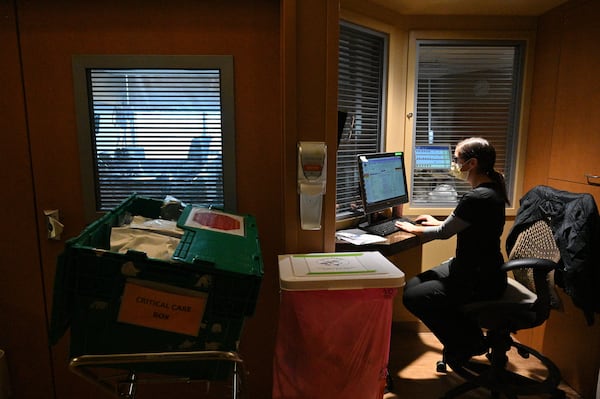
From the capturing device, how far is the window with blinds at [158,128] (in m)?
1.73

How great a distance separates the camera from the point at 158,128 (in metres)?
1.78

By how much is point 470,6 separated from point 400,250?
5.44 ft

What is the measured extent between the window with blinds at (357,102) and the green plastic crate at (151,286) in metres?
1.51

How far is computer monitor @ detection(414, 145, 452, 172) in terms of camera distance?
2.79 metres

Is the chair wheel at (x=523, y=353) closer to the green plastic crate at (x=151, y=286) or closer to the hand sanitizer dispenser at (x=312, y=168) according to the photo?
the hand sanitizer dispenser at (x=312, y=168)

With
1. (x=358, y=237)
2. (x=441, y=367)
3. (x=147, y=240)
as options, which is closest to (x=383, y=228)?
(x=358, y=237)

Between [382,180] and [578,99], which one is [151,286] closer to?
[382,180]

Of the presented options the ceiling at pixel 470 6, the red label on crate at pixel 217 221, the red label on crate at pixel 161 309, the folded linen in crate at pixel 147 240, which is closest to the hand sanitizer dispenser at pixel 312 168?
the red label on crate at pixel 217 221

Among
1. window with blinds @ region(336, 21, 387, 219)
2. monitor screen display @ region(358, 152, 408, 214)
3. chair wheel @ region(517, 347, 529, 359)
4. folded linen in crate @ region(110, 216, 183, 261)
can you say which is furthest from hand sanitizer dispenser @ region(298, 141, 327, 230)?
chair wheel @ region(517, 347, 529, 359)

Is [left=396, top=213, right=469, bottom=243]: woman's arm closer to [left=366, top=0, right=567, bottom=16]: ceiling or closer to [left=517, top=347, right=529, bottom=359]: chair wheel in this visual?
[left=517, top=347, right=529, bottom=359]: chair wheel

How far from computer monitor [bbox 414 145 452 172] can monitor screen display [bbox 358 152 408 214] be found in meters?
0.25

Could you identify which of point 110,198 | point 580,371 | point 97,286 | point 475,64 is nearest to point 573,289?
point 580,371

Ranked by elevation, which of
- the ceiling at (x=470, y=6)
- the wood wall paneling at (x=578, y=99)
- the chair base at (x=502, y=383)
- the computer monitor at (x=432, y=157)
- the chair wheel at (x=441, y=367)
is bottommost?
the chair wheel at (x=441, y=367)

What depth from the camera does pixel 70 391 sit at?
191cm
